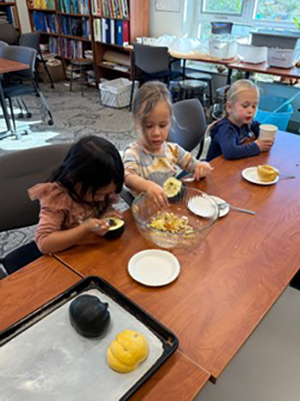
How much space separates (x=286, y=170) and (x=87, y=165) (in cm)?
91

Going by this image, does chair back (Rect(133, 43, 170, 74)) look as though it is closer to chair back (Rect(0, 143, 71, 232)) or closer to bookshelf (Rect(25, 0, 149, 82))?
bookshelf (Rect(25, 0, 149, 82))

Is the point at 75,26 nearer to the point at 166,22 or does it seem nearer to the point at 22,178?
the point at 166,22

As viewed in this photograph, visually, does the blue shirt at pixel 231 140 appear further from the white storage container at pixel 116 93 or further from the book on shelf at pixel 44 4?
the book on shelf at pixel 44 4

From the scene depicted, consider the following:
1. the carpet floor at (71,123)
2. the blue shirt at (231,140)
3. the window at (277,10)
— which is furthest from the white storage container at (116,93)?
the blue shirt at (231,140)

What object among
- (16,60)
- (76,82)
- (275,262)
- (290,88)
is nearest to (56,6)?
(76,82)

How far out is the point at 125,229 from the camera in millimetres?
1022

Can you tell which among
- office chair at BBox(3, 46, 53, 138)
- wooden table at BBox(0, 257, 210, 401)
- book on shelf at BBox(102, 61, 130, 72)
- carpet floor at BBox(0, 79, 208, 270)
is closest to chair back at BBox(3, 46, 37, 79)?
office chair at BBox(3, 46, 53, 138)

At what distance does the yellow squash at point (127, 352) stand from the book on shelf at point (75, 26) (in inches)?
189

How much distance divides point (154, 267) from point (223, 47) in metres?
3.12

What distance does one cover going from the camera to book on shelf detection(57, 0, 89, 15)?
176 inches

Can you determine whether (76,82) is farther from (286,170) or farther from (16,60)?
(286,170)

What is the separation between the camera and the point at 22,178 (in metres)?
1.19

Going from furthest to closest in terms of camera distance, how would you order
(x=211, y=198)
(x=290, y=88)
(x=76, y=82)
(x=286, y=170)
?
(x=76, y=82)
(x=290, y=88)
(x=286, y=170)
(x=211, y=198)

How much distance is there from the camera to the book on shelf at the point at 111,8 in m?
4.03
